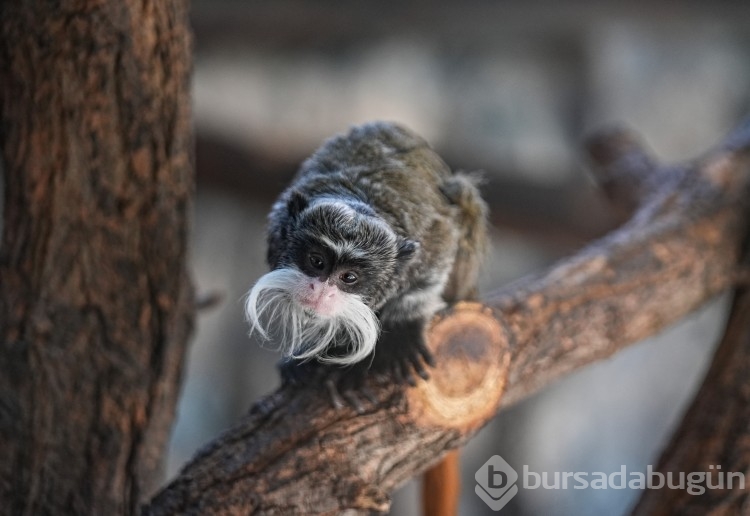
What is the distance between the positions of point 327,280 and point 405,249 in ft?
0.81

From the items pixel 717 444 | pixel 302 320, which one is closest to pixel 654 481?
pixel 717 444

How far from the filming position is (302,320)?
1.91 metres

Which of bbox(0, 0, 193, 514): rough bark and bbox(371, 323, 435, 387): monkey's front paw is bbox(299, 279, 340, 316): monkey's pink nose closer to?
bbox(371, 323, 435, 387): monkey's front paw

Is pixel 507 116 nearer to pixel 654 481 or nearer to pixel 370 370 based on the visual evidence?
pixel 654 481

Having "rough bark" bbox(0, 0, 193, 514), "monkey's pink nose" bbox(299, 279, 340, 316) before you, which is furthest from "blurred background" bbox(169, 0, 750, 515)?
"monkey's pink nose" bbox(299, 279, 340, 316)

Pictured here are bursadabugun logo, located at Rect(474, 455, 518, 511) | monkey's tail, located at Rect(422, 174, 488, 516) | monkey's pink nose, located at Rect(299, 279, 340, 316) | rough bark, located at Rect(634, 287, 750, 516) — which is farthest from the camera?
bursadabugun logo, located at Rect(474, 455, 518, 511)

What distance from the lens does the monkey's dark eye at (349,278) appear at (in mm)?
1918

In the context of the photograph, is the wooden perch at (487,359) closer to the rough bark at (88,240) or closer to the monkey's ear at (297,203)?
the rough bark at (88,240)

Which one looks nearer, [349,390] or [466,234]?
[349,390]

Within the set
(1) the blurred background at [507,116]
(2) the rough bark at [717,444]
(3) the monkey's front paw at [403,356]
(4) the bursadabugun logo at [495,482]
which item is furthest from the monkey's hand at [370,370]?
(1) the blurred background at [507,116]

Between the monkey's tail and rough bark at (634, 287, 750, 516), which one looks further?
the monkey's tail

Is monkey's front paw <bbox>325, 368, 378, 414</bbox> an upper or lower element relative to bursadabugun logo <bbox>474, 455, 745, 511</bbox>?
upper

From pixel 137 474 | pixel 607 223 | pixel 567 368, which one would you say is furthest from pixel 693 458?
pixel 607 223

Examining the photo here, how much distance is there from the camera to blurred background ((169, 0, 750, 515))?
17.7ft
